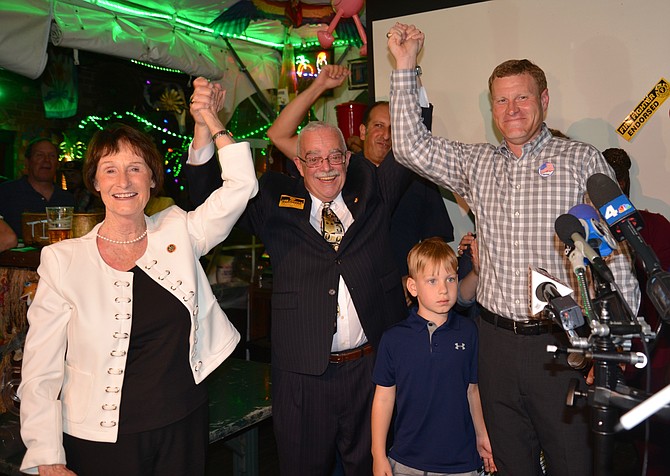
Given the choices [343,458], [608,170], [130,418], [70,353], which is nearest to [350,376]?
[343,458]

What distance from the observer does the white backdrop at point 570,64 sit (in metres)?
2.78

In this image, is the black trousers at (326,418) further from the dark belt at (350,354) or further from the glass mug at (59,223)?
the glass mug at (59,223)

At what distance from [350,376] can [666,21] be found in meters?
2.03

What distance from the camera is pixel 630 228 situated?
121cm

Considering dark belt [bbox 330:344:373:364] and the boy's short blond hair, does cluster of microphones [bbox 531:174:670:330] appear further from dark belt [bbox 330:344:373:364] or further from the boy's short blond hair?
dark belt [bbox 330:344:373:364]

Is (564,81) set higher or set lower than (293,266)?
higher

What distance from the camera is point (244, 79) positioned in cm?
643

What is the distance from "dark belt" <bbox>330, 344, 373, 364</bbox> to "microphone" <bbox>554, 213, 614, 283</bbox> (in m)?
1.21

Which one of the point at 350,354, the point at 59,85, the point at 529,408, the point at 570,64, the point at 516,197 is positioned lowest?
the point at 529,408

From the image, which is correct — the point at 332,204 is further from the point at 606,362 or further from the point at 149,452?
the point at 606,362

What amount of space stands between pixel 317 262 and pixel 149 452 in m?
0.87

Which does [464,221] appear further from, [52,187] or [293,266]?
[52,187]

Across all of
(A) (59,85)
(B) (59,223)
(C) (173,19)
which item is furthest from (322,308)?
(A) (59,85)

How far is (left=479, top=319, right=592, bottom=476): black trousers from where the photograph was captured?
2.06 metres
